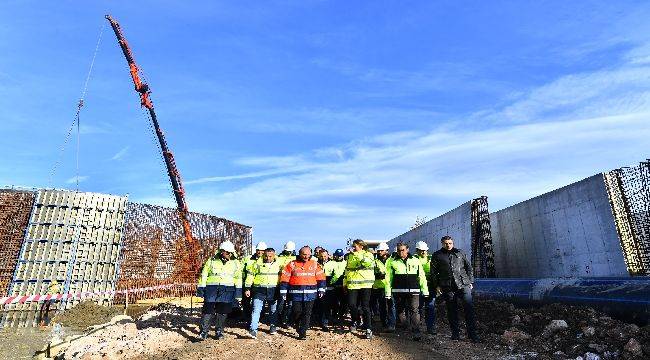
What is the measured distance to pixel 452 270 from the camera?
7770mm

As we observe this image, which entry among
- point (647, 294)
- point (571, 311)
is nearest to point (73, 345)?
point (571, 311)

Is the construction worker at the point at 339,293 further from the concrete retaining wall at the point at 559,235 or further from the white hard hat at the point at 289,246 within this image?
the concrete retaining wall at the point at 559,235

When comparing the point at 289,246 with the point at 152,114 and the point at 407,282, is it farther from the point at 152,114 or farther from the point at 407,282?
the point at 152,114

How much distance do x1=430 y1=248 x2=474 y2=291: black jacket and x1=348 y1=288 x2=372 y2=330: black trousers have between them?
1252 millimetres

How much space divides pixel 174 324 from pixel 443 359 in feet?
16.9

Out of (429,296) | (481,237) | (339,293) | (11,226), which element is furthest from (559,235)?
(11,226)

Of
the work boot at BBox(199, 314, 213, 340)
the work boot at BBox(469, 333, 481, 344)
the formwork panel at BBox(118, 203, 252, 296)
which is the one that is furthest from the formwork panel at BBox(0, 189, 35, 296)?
the work boot at BBox(469, 333, 481, 344)

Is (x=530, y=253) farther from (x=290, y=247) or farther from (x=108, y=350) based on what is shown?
(x=108, y=350)

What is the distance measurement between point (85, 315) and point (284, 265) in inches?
380

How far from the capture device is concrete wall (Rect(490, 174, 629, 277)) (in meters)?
10.3

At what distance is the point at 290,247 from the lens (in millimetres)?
9062

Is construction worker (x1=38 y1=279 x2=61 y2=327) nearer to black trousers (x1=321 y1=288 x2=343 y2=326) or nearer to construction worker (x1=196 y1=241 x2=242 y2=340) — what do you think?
construction worker (x1=196 y1=241 x2=242 y2=340)

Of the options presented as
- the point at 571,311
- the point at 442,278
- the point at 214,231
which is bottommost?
the point at 571,311

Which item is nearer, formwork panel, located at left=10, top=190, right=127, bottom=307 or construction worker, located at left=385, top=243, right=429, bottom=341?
construction worker, located at left=385, top=243, right=429, bottom=341
